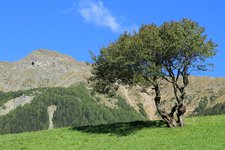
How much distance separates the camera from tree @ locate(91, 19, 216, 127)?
5597 cm

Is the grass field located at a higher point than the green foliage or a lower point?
lower

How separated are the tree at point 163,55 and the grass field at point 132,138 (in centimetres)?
390

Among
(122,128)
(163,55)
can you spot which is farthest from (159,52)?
(122,128)

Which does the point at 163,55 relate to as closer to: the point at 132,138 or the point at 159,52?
the point at 159,52

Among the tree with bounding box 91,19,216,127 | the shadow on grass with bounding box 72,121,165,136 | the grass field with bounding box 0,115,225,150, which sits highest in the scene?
the tree with bounding box 91,19,216,127

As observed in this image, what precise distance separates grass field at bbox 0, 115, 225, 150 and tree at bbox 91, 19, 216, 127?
3.90 meters

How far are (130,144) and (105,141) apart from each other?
4722mm

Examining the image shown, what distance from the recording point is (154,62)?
190 feet

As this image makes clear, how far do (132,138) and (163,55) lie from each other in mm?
12312

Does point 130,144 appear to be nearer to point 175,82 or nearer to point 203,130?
point 203,130

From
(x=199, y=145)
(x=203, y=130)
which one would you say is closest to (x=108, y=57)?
(x=203, y=130)

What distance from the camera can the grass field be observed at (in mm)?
44781

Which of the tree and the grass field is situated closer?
the grass field

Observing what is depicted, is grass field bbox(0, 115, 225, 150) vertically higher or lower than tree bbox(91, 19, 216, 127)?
lower
